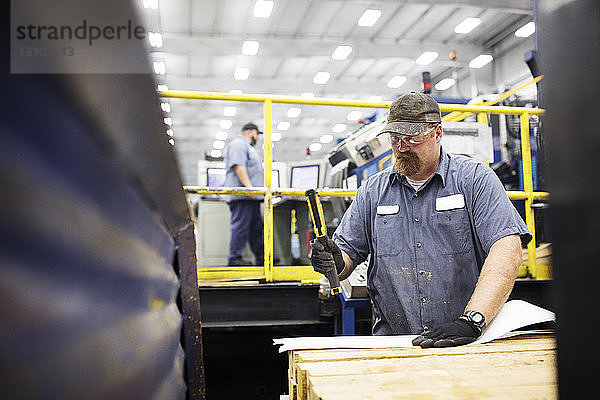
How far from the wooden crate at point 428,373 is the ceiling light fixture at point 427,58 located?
11625mm

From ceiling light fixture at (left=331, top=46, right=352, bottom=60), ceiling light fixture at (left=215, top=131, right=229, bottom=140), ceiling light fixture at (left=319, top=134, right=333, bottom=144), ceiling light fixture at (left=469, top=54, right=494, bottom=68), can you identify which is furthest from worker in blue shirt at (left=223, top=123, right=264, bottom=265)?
ceiling light fixture at (left=319, top=134, right=333, bottom=144)

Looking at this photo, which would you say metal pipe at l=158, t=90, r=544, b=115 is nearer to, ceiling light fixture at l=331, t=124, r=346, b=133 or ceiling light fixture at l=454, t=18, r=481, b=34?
ceiling light fixture at l=454, t=18, r=481, b=34

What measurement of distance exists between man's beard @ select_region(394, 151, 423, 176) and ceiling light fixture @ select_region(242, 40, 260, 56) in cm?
943

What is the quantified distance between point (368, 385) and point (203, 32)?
1139cm

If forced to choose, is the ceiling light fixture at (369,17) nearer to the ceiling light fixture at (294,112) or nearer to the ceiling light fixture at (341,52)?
the ceiling light fixture at (341,52)

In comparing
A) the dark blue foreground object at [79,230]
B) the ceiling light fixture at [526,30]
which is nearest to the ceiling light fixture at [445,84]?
the ceiling light fixture at [526,30]

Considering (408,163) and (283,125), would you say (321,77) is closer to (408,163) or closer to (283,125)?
(283,125)

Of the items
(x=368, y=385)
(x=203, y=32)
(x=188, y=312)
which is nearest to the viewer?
(x=368, y=385)

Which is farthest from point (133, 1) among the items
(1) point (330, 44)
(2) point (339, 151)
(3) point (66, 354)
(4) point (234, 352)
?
(1) point (330, 44)

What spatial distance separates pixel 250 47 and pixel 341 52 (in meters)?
2.15

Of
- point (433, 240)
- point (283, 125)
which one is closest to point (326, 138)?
point (283, 125)

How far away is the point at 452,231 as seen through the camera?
6.97ft

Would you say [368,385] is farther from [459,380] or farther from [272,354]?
[272,354]

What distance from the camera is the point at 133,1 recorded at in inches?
17.9
